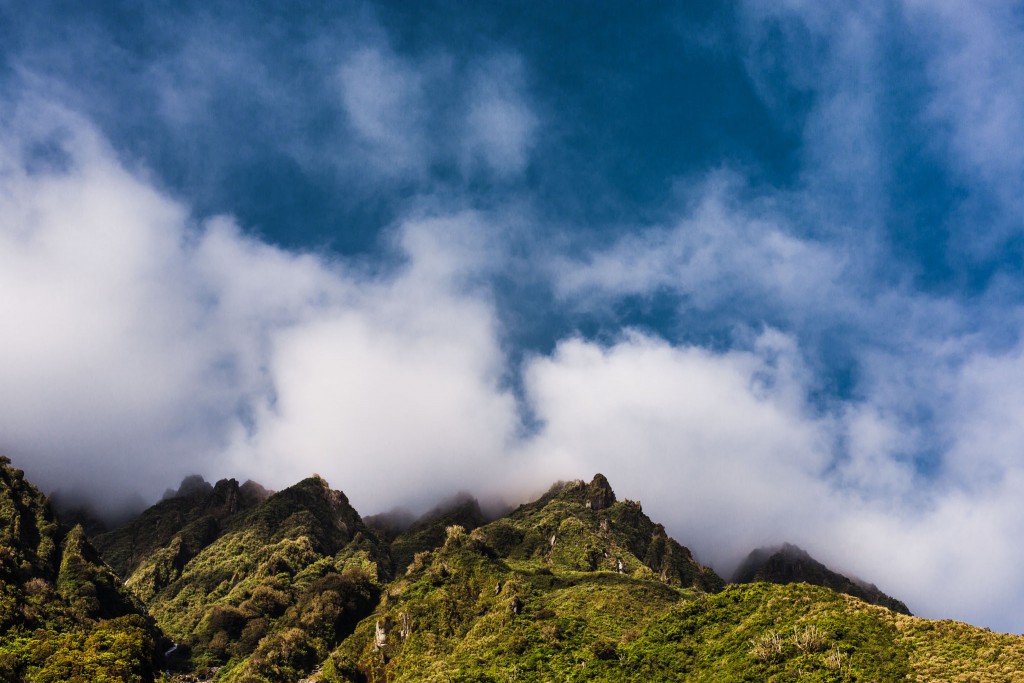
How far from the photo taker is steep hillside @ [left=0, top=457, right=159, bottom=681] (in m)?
90.6

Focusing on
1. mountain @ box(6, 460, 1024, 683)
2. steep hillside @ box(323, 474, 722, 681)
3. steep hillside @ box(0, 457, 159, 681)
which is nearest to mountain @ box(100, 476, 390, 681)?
mountain @ box(6, 460, 1024, 683)

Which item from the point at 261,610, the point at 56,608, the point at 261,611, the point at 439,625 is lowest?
the point at 56,608

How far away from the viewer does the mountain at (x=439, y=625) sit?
259 feet

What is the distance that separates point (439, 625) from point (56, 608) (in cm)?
7235

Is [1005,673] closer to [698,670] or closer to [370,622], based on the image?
[698,670]

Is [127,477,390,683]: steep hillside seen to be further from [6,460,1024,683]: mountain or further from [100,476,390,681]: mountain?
[6,460,1024,683]: mountain

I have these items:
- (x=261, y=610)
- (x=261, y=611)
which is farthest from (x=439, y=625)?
(x=261, y=610)

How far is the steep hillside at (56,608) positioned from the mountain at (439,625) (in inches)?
13.7

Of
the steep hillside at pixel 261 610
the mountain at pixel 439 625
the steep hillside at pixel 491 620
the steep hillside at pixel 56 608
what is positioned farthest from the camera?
the steep hillside at pixel 261 610

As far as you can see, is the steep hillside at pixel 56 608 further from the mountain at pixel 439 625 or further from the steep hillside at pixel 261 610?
the steep hillside at pixel 261 610

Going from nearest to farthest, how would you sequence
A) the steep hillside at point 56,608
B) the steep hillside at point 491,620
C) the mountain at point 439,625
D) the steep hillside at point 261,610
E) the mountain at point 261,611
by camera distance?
the mountain at point 439,625 → the steep hillside at point 56,608 → the steep hillside at point 491,620 → the mountain at point 261,611 → the steep hillside at point 261,610

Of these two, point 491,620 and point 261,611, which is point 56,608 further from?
point 491,620

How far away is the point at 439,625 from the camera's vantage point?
5556 inches

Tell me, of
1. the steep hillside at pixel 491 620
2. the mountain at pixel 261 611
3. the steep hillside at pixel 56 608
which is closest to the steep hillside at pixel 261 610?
the mountain at pixel 261 611
